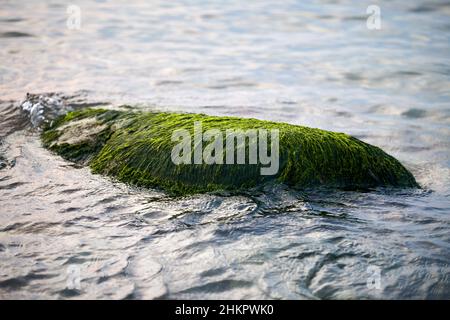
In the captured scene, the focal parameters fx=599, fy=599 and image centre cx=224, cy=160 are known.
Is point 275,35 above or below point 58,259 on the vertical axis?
above

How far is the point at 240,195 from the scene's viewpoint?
225 inches

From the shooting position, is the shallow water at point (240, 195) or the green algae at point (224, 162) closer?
the shallow water at point (240, 195)

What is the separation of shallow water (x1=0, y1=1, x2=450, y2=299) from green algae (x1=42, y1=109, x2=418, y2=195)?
7.2 inches

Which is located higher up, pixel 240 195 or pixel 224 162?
pixel 224 162

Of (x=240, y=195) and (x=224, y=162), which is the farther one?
(x=224, y=162)

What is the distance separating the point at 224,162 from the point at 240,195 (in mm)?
399

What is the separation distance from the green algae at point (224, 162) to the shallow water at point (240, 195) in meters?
0.18

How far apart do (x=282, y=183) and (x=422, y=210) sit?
1.34 m

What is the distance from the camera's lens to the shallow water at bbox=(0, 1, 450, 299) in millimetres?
4496

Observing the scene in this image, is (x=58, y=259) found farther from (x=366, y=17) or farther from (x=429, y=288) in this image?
(x=366, y=17)

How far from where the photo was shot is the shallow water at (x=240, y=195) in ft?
14.8
